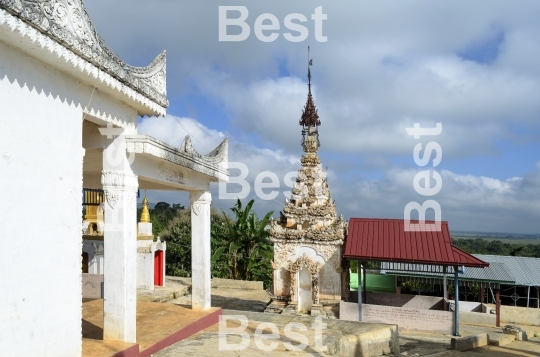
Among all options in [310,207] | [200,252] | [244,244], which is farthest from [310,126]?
[200,252]

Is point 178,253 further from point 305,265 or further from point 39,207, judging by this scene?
point 39,207

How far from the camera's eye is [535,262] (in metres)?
23.8

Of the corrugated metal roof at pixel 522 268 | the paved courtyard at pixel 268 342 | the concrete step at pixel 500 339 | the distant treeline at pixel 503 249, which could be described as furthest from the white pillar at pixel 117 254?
the distant treeline at pixel 503 249

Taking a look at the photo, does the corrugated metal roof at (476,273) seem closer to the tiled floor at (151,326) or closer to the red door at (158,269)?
the red door at (158,269)

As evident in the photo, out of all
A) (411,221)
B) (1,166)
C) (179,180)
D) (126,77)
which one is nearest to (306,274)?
(411,221)

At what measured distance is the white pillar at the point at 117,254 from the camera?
20.4ft

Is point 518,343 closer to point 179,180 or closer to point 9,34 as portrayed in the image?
point 179,180

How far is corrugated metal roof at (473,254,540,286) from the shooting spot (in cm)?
2097

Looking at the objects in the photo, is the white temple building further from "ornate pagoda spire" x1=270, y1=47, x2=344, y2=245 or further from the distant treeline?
the distant treeline

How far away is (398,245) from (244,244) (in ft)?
34.5

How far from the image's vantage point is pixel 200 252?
941 cm

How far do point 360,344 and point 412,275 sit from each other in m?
13.8

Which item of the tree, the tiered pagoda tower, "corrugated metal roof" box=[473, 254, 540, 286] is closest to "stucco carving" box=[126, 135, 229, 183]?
the tiered pagoda tower

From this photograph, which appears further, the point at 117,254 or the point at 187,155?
the point at 187,155
